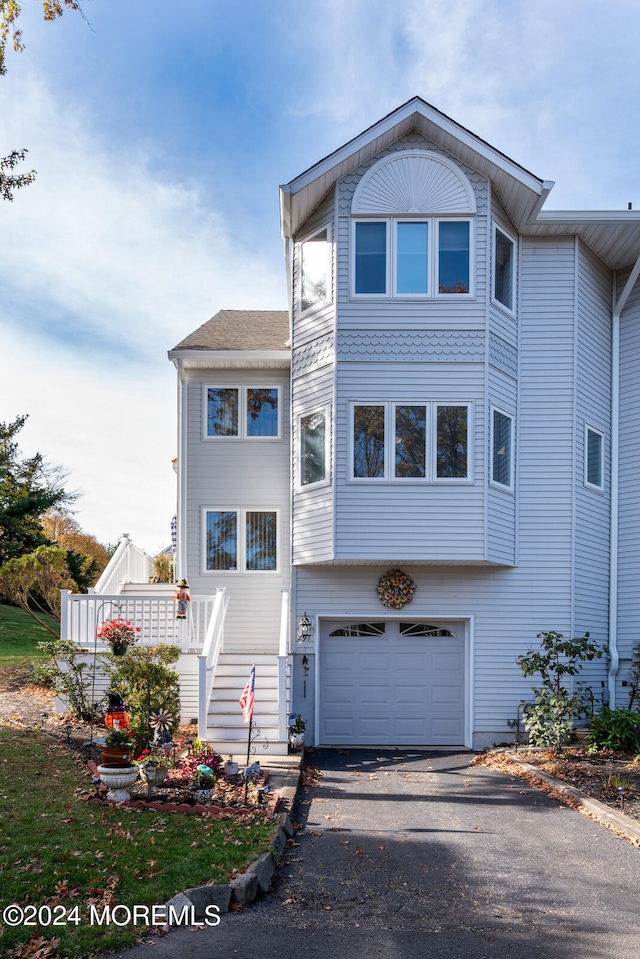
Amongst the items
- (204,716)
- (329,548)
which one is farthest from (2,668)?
(329,548)

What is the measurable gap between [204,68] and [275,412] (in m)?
6.29

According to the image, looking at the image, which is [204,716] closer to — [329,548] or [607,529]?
[329,548]

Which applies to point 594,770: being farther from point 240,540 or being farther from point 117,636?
point 240,540

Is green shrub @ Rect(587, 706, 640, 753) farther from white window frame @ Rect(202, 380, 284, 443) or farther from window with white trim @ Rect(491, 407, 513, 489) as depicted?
white window frame @ Rect(202, 380, 284, 443)

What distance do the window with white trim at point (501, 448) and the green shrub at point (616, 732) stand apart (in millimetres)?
4073

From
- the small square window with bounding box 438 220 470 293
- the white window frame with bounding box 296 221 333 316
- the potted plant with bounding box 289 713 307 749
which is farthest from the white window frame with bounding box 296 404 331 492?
the potted plant with bounding box 289 713 307 749

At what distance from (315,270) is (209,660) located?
7.02 meters

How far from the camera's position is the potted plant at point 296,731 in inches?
476

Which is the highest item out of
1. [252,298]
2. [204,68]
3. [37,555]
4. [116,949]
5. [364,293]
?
[204,68]

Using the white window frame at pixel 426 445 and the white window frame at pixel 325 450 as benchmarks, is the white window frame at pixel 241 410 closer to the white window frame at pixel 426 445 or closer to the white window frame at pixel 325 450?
the white window frame at pixel 325 450

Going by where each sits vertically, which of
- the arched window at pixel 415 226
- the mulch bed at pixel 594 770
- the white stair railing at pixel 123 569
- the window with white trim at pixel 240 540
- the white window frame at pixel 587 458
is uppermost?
the arched window at pixel 415 226

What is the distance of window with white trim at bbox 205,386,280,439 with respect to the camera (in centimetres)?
1574

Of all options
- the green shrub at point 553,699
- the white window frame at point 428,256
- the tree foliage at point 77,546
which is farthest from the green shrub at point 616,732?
the tree foliage at point 77,546

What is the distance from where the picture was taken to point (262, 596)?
1527cm
